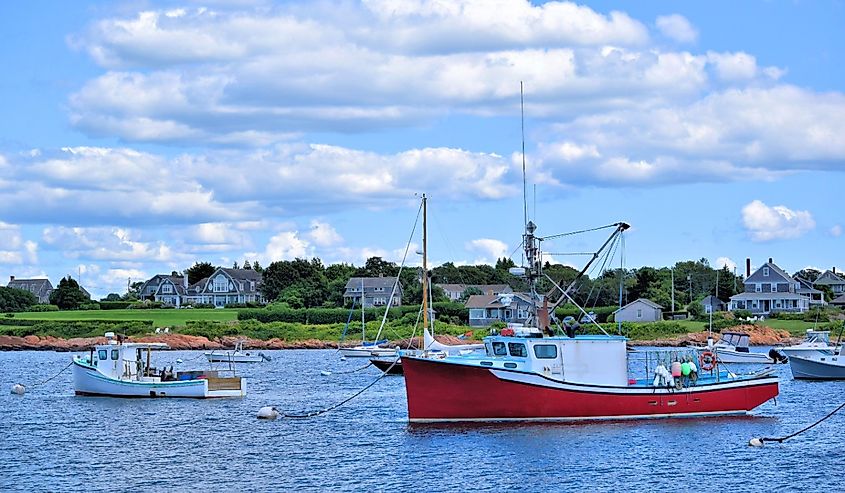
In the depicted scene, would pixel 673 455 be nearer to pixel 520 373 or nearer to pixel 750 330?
pixel 520 373

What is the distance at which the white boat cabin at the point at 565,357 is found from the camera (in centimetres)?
4700

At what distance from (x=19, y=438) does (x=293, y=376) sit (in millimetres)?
39052

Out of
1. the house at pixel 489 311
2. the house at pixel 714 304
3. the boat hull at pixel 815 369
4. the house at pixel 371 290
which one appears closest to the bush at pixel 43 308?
the house at pixel 371 290

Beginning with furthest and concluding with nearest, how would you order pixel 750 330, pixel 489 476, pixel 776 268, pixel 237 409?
pixel 776 268, pixel 750 330, pixel 237 409, pixel 489 476

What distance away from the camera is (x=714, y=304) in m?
156

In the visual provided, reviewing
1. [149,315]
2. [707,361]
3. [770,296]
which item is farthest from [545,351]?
[149,315]

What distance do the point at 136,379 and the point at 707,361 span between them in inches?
1191

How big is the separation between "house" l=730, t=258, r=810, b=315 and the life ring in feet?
337

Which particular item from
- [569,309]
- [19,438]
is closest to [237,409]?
[19,438]

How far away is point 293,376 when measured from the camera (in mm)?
88562

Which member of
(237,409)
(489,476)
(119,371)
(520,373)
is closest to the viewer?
(489,476)

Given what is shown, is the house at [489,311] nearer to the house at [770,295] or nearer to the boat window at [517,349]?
the house at [770,295]

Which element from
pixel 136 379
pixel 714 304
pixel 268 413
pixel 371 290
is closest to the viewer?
pixel 268 413

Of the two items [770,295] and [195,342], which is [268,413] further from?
[770,295]
